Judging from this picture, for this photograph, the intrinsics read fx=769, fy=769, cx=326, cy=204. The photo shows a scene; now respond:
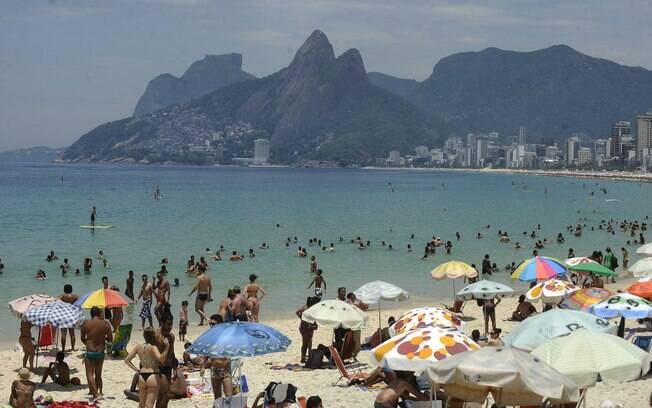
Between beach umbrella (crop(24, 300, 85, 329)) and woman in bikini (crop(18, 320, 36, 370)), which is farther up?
beach umbrella (crop(24, 300, 85, 329))

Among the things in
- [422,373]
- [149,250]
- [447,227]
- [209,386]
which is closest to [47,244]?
[149,250]

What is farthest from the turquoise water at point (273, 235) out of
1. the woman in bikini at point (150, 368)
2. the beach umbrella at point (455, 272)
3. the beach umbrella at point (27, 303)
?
the woman in bikini at point (150, 368)

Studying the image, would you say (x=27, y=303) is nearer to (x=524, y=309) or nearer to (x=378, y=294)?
(x=378, y=294)

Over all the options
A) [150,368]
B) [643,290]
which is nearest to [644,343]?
[643,290]

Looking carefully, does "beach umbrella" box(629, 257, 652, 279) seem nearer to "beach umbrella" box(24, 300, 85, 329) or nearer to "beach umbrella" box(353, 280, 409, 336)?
"beach umbrella" box(353, 280, 409, 336)

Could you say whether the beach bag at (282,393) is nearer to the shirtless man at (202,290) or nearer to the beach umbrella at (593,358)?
the beach umbrella at (593,358)

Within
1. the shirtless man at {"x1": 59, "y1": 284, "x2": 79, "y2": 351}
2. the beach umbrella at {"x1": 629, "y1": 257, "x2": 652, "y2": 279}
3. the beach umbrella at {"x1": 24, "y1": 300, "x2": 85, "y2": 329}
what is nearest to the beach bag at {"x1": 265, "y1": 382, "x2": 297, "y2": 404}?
the beach umbrella at {"x1": 24, "y1": 300, "x2": 85, "y2": 329}

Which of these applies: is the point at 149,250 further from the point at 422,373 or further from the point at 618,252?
the point at 422,373

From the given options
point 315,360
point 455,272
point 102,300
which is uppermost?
point 102,300
